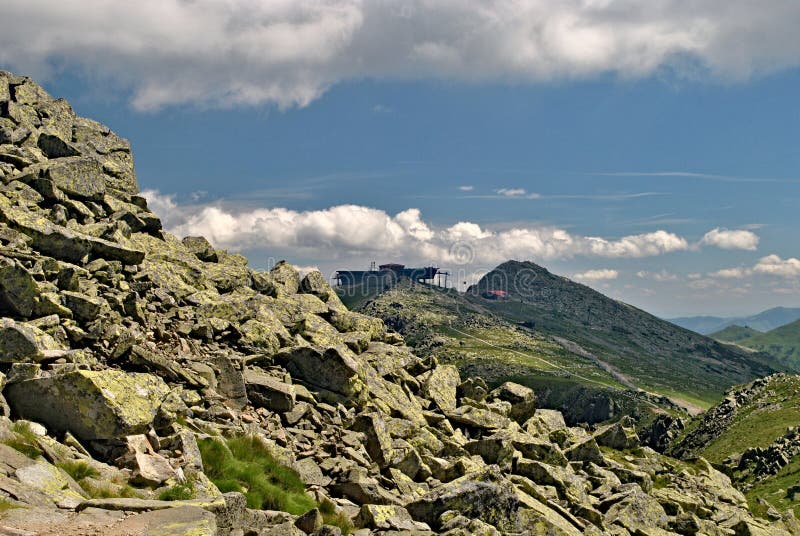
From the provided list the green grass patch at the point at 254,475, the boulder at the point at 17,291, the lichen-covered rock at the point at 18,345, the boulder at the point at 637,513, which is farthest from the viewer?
the boulder at the point at 637,513

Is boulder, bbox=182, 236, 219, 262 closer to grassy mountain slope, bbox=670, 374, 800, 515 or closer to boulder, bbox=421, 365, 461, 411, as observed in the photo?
boulder, bbox=421, 365, 461, 411

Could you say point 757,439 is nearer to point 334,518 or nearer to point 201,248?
point 201,248

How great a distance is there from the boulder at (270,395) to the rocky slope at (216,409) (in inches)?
3.4

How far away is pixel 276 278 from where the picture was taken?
58375mm

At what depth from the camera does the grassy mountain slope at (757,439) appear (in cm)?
8588

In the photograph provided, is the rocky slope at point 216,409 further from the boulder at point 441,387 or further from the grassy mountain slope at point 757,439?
the grassy mountain slope at point 757,439

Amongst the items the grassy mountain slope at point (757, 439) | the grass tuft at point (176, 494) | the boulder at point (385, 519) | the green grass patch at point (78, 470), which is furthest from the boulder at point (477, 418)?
the grassy mountain slope at point (757, 439)

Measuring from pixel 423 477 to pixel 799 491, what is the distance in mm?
72200

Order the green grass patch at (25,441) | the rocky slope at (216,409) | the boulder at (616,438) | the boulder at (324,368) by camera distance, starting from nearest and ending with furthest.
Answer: the green grass patch at (25,441) → the rocky slope at (216,409) → the boulder at (324,368) → the boulder at (616,438)

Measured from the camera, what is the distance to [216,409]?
1165 inches

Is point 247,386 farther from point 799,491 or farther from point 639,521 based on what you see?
point 799,491

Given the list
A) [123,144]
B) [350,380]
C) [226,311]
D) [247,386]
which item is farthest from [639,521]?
[123,144]

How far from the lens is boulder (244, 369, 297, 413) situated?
33.4 metres

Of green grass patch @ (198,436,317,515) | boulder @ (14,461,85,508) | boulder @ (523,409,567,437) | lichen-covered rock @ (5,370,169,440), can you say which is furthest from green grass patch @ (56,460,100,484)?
boulder @ (523,409,567,437)
